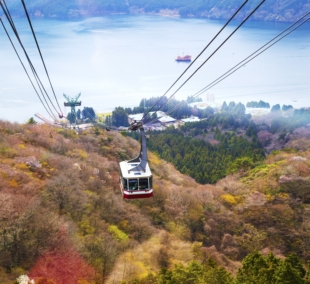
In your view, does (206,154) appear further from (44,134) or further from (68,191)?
(68,191)

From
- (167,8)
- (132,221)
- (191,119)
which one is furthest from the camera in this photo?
(167,8)

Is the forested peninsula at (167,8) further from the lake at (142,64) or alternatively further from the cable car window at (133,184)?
the cable car window at (133,184)

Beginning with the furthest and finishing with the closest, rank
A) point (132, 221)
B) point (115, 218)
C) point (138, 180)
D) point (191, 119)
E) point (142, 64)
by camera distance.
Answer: point (142, 64)
point (191, 119)
point (132, 221)
point (115, 218)
point (138, 180)

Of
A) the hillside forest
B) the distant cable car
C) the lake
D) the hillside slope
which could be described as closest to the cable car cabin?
the distant cable car

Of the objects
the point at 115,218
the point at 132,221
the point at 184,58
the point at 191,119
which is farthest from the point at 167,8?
the point at 115,218

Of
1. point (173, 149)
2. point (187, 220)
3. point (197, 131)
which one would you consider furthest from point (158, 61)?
point (187, 220)

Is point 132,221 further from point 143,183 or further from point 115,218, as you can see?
point 143,183

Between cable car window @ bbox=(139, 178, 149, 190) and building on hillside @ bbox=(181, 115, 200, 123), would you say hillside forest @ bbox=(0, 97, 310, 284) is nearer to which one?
cable car window @ bbox=(139, 178, 149, 190)
